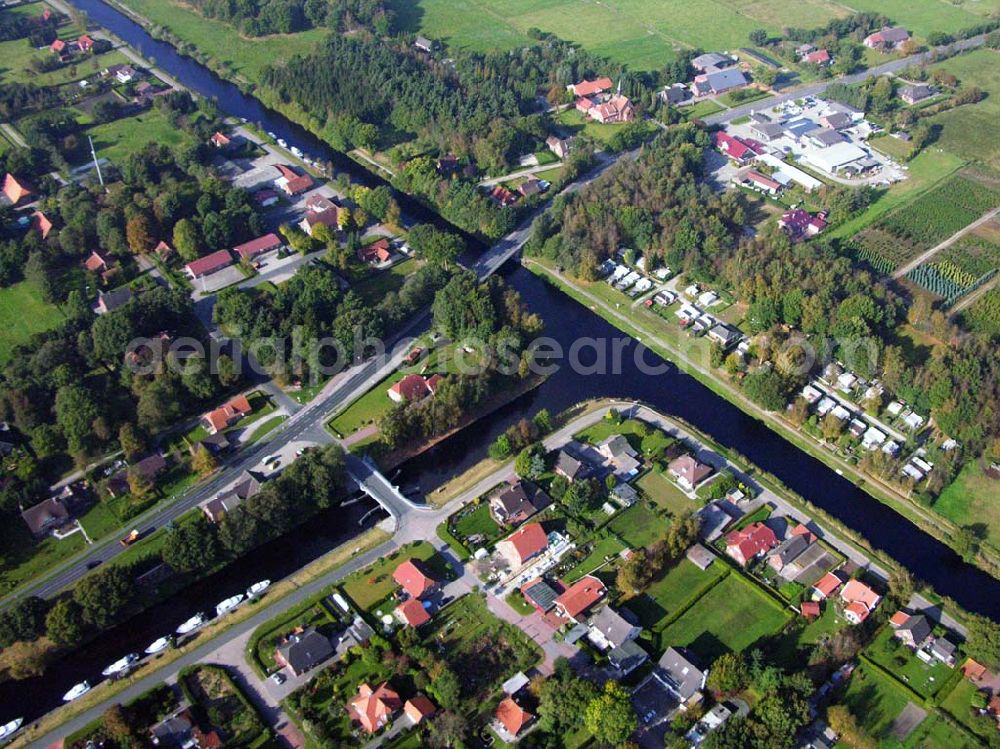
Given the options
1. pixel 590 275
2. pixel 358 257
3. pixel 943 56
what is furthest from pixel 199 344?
pixel 943 56

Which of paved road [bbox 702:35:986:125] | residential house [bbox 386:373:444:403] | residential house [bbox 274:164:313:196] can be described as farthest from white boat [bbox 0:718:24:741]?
paved road [bbox 702:35:986:125]

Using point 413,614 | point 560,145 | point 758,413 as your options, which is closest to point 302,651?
point 413,614

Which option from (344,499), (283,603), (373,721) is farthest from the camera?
(344,499)

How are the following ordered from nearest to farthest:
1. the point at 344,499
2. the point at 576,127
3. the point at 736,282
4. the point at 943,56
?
the point at 344,499
the point at 736,282
the point at 576,127
the point at 943,56

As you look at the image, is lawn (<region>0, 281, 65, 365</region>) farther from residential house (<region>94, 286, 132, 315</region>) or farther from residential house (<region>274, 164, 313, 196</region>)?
residential house (<region>274, 164, 313, 196</region>)

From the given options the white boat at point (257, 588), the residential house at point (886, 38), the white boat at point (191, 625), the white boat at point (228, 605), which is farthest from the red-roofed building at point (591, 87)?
the white boat at point (191, 625)

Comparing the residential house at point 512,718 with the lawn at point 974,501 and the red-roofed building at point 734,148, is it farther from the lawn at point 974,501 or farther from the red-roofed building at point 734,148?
the red-roofed building at point 734,148

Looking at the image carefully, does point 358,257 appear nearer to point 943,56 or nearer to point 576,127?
point 576,127
